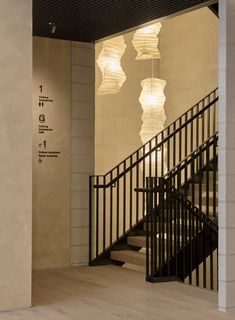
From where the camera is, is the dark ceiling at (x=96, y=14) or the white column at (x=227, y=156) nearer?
the white column at (x=227, y=156)

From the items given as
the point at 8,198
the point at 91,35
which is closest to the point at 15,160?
the point at 8,198

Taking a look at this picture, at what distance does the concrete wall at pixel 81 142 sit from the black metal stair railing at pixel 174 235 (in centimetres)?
138

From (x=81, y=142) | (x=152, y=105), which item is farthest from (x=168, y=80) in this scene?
(x=81, y=142)

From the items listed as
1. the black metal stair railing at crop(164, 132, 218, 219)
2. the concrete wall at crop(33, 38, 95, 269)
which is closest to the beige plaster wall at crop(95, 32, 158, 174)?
the black metal stair railing at crop(164, 132, 218, 219)

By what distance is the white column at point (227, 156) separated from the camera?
5926 mm

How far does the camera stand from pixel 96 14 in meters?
7.64

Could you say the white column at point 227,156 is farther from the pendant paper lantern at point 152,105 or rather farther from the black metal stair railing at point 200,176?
the pendant paper lantern at point 152,105

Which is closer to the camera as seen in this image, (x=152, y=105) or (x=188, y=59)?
(x=152, y=105)

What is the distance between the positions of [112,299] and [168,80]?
612 cm

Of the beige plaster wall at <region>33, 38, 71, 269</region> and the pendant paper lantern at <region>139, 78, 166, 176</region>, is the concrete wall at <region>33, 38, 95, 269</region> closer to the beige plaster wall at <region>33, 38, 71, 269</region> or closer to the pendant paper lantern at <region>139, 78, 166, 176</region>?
the beige plaster wall at <region>33, 38, 71, 269</region>

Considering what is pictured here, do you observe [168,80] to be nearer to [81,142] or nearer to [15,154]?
[81,142]

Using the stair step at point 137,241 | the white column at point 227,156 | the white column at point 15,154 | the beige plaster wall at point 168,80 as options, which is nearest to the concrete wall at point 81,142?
the stair step at point 137,241

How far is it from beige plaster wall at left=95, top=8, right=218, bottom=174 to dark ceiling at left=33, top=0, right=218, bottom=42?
2.64 m

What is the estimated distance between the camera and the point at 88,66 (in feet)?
29.5
